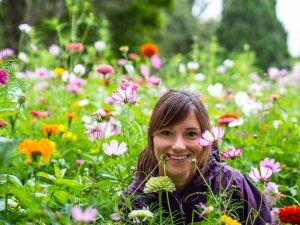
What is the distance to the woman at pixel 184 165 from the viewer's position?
1709mm

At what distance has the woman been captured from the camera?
1.71m

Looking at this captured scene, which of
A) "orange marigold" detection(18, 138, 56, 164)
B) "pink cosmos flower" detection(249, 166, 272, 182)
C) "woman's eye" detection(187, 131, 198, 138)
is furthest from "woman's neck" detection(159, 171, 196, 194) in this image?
"orange marigold" detection(18, 138, 56, 164)

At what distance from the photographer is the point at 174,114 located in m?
1.72

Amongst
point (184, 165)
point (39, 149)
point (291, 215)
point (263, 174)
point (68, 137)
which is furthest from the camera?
point (68, 137)

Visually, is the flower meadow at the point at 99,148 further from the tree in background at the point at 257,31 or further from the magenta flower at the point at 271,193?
the tree in background at the point at 257,31

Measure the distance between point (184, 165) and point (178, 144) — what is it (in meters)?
0.09

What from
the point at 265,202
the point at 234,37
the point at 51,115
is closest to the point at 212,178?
the point at 265,202

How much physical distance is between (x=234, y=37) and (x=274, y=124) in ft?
32.9

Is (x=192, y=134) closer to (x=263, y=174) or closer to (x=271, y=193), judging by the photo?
(x=263, y=174)

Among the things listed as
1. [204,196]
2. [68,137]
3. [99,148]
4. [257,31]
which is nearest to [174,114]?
[204,196]

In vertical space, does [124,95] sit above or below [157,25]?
below

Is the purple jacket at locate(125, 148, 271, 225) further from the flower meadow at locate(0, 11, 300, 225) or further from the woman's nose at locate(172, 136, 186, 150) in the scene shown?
the woman's nose at locate(172, 136, 186, 150)

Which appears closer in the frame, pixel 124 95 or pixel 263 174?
pixel 263 174

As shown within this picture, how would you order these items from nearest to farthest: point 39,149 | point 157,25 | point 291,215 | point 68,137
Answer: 1. point 39,149
2. point 291,215
3. point 68,137
4. point 157,25
